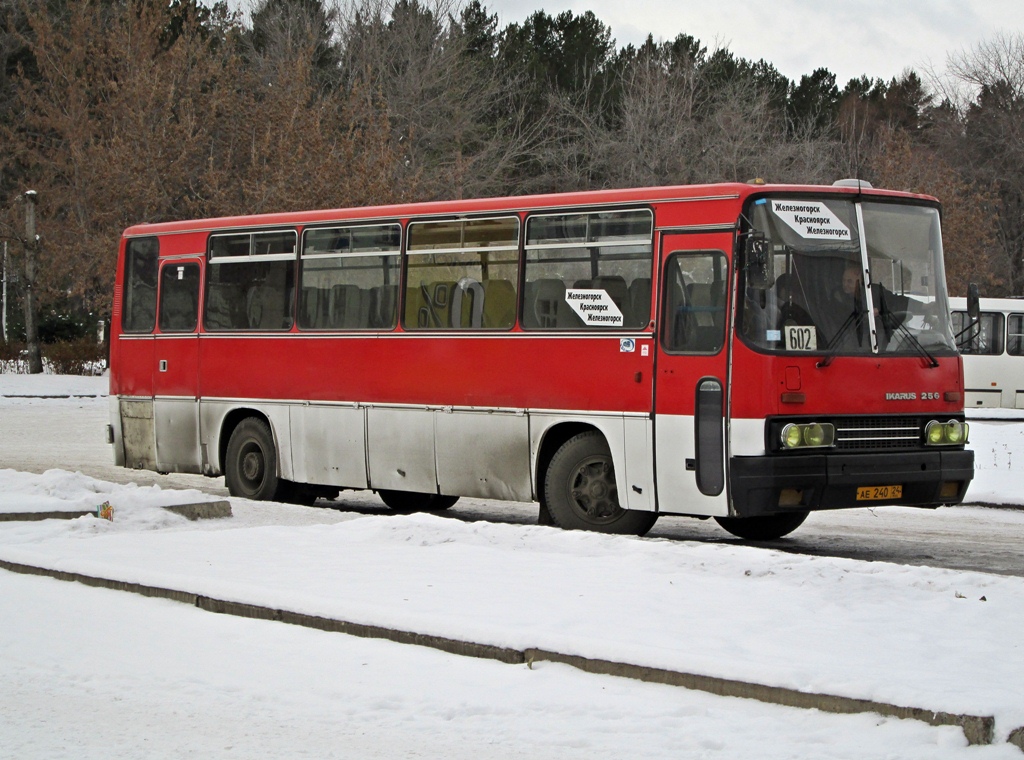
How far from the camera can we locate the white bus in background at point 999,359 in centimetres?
4425

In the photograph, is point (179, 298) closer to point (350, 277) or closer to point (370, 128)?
point (350, 277)

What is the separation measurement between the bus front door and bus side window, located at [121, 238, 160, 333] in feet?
25.2

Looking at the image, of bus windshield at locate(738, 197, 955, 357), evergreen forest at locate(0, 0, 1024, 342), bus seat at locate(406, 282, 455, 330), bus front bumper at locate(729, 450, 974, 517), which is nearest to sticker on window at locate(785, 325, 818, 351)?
bus windshield at locate(738, 197, 955, 357)

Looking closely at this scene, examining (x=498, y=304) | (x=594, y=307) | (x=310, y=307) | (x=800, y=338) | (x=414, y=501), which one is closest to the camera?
(x=800, y=338)

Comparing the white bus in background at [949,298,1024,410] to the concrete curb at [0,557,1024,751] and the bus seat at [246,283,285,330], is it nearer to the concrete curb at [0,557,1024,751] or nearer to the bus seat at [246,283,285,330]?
the bus seat at [246,283,285,330]

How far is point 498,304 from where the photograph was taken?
13.9 m

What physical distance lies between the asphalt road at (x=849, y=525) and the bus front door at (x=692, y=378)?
4.40ft

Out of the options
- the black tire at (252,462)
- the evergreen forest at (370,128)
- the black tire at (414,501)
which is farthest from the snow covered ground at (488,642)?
the evergreen forest at (370,128)

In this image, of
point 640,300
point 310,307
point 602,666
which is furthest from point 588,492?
point 602,666

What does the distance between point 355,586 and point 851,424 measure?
4.63 meters

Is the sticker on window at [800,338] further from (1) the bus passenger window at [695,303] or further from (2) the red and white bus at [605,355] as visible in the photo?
(1) the bus passenger window at [695,303]

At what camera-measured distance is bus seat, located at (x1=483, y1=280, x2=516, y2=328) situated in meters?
13.8

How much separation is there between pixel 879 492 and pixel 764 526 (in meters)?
1.80

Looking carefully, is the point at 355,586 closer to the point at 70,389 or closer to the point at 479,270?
the point at 479,270
